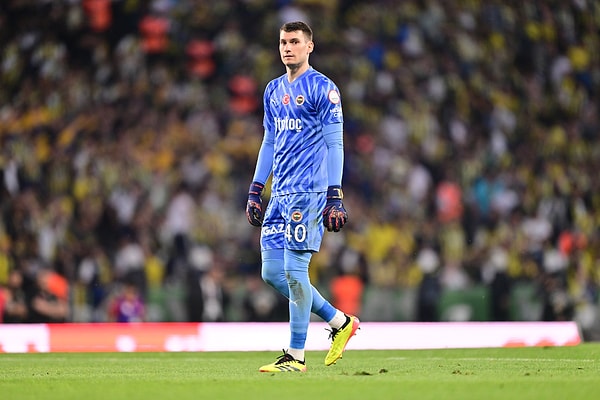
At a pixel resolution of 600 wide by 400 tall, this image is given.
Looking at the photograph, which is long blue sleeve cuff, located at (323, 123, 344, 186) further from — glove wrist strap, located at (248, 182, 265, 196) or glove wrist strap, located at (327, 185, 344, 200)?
glove wrist strap, located at (248, 182, 265, 196)

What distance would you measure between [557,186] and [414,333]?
6794mm

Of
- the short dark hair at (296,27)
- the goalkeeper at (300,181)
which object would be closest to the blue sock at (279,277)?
the goalkeeper at (300,181)

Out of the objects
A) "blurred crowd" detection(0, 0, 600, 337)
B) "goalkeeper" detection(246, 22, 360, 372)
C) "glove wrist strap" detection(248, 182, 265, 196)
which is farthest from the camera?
"blurred crowd" detection(0, 0, 600, 337)

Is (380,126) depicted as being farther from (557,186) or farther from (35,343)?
(35,343)

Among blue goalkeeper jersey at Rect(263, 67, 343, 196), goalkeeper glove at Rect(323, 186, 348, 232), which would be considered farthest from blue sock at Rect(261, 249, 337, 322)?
goalkeeper glove at Rect(323, 186, 348, 232)

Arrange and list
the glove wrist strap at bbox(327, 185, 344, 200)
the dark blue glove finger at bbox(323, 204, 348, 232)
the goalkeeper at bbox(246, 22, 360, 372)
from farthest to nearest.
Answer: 1. the goalkeeper at bbox(246, 22, 360, 372)
2. the glove wrist strap at bbox(327, 185, 344, 200)
3. the dark blue glove finger at bbox(323, 204, 348, 232)

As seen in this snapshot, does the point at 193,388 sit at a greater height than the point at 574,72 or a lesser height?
lesser

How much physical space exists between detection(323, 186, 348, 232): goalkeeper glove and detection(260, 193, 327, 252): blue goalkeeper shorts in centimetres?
17

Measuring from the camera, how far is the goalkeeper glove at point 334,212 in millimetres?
6926

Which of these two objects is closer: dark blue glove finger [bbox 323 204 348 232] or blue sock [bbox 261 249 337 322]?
dark blue glove finger [bbox 323 204 348 232]

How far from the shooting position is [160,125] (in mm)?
17047

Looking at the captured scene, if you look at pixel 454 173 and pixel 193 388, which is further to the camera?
pixel 454 173

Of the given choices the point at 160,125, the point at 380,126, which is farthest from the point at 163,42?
the point at 380,126

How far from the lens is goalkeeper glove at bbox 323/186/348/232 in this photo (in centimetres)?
693
